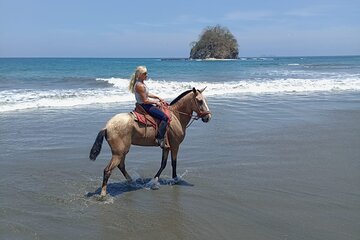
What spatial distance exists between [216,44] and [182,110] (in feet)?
376

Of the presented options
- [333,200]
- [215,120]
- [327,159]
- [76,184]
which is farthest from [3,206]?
[215,120]

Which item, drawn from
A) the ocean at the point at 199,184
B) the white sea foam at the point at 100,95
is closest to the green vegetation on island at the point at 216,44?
the white sea foam at the point at 100,95

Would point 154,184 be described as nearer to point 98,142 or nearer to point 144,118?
point 144,118

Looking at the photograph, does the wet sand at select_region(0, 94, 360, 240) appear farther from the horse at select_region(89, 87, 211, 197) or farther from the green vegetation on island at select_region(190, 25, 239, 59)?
the green vegetation on island at select_region(190, 25, 239, 59)

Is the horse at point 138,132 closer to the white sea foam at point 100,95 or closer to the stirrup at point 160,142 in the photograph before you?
the stirrup at point 160,142

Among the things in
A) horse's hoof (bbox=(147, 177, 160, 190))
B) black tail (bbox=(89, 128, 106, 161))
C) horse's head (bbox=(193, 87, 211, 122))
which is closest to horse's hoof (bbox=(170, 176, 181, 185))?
horse's hoof (bbox=(147, 177, 160, 190))

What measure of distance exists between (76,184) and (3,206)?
1.46m

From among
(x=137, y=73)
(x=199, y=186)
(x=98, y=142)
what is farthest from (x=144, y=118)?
(x=199, y=186)

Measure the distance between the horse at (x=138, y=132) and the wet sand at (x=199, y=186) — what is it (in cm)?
53

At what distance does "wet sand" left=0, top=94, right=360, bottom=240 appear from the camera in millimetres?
5367

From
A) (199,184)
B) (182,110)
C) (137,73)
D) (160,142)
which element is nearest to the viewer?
(137,73)

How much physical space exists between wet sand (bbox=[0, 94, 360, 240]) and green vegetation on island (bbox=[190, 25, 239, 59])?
10891cm

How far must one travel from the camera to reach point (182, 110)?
7.49 meters

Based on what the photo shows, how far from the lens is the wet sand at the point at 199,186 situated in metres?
5.37
